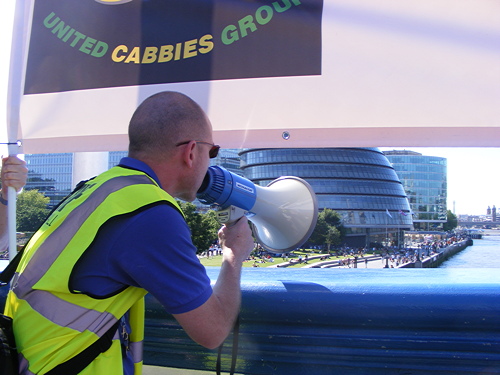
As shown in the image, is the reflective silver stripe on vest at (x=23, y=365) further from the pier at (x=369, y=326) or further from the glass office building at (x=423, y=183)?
the glass office building at (x=423, y=183)

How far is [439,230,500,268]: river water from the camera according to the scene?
49.8 metres

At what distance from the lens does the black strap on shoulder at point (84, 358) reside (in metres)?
0.86

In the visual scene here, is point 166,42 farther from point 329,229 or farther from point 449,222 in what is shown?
point 449,222

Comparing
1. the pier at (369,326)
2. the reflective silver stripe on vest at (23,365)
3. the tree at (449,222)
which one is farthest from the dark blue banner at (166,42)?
the tree at (449,222)

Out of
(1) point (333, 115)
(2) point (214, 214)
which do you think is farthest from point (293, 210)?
(1) point (333, 115)

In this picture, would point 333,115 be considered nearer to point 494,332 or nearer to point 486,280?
point 486,280

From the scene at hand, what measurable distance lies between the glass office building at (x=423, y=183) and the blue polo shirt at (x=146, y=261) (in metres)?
59.4

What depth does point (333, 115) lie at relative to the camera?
170cm

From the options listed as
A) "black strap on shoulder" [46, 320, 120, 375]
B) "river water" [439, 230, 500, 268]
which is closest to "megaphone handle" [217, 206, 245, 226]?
"black strap on shoulder" [46, 320, 120, 375]

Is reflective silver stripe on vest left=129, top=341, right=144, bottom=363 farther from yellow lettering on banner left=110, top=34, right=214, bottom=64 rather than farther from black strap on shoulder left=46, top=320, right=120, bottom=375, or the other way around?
yellow lettering on banner left=110, top=34, right=214, bottom=64

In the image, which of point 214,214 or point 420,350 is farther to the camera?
point 214,214

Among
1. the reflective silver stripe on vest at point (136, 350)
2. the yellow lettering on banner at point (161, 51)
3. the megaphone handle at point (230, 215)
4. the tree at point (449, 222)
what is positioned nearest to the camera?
the reflective silver stripe on vest at point (136, 350)

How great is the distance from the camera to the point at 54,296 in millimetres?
866

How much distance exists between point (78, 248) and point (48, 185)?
299 inches
